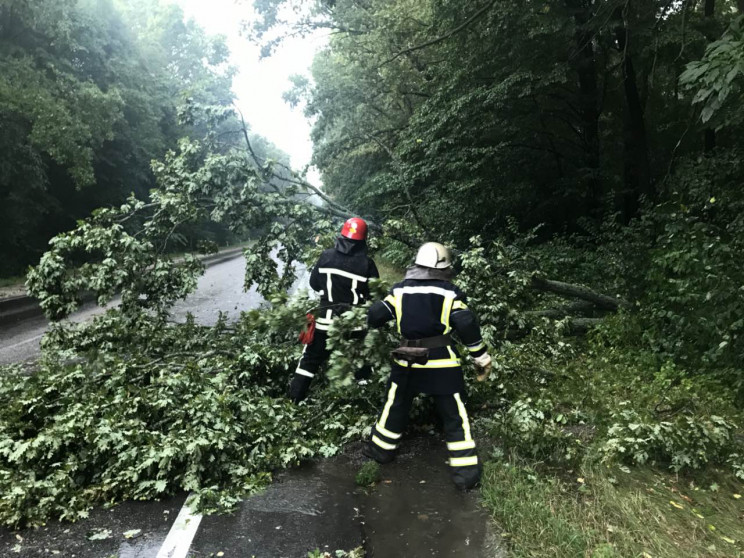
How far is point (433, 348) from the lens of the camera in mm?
3805

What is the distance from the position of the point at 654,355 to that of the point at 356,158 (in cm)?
1716

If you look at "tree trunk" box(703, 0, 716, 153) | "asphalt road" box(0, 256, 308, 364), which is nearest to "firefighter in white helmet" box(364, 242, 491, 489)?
"asphalt road" box(0, 256, 308, 364)

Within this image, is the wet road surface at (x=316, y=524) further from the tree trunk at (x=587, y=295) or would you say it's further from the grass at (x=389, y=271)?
the grass at (x=389, y=271)

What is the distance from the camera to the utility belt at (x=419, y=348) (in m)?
3.75

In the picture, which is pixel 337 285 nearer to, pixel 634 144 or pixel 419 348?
pixel 419 348

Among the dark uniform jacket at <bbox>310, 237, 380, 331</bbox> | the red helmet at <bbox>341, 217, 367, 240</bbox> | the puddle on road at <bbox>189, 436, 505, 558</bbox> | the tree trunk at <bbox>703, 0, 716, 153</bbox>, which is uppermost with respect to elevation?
the tree trunk at <bbox>703, 0, 716, 153</bbox>

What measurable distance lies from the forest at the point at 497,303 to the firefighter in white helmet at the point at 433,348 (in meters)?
0.32

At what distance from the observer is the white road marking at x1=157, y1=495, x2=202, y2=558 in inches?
118

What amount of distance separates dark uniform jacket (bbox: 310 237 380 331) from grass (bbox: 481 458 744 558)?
1.89m

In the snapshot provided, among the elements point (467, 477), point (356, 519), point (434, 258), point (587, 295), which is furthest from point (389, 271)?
point (356, 519)

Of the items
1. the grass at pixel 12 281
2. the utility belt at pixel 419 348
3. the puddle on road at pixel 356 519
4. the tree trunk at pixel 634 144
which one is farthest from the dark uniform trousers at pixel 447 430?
the grass at pixel 12 281

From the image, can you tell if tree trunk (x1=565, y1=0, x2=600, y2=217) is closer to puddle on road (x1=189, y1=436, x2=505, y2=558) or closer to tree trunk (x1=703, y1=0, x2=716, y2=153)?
tree trunk (x1=703, y1=0, x2=716, y2=153)

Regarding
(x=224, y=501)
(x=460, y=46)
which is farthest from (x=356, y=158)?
(x=224, y=501)

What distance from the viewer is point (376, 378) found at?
470cm
